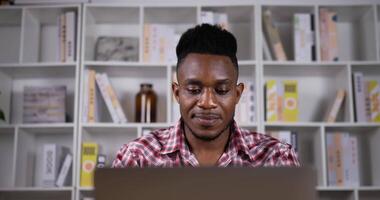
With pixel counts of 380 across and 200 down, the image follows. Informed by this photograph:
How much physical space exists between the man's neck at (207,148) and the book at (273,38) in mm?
1314

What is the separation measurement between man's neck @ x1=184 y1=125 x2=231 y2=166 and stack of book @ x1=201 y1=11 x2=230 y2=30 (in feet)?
4.43

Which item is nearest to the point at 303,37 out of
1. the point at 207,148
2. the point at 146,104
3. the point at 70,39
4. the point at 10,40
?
the point at 146,104

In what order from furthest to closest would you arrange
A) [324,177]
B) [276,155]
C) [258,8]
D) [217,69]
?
[258,8] < [324,177] < [276,155] < [217,69]

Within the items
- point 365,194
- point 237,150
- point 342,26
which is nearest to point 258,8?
point 342,26

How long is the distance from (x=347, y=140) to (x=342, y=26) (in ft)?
2.55

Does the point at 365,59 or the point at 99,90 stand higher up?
the point at 365,59

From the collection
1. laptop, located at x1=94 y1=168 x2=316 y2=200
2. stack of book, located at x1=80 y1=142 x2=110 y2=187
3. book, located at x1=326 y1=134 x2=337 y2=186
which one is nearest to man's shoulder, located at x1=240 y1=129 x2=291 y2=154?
laptop, located at x1=94 y1=168 x2=316 y2=200

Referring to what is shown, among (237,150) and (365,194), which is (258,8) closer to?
(365,194)

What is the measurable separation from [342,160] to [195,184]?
207 centimetres

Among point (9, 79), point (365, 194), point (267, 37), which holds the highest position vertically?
point (267, 37)

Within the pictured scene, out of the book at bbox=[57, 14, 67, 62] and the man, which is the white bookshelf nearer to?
the book at bbox=[57, 14, 67, 62]

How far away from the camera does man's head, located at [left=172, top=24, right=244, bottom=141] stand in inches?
49.5

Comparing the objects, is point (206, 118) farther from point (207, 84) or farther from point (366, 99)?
point (366, 99)

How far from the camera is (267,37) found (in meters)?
2.69
